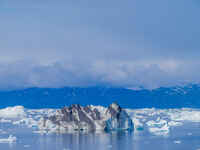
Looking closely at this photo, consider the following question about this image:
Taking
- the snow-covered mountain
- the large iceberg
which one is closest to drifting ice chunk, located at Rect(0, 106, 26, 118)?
the snow-covered mountain

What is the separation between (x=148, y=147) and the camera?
172 feet

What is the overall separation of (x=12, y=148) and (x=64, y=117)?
87.7 feet

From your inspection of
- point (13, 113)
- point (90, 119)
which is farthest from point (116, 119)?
point (13, 113)

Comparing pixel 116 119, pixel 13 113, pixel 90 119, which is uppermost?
pixel 13 113

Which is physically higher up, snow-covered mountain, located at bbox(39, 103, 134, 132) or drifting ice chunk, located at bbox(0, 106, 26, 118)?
drifting ice chunk, located at bbox(0, 106, 26, 118)

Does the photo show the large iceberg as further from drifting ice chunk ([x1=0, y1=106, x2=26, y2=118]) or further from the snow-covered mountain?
drifting ice chunk ([x1=0, y1=106, x2=26, y2=118])

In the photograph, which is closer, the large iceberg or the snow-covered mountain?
the large iceberg

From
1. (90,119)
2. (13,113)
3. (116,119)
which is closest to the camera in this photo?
(116,119)

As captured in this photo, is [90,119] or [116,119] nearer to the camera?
[116,119]

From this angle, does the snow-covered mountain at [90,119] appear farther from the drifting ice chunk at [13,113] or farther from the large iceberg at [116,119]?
the drifting ice chunk at [13,113]

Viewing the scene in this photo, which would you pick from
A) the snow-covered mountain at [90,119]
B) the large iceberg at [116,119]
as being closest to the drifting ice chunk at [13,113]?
the snow-covered mountain at [90,119]

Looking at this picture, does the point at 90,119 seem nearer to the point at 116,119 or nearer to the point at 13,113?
the point at 116,119

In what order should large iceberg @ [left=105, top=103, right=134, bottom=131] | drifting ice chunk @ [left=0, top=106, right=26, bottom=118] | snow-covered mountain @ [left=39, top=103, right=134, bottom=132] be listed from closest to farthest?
large iceberg @ [left=105, top=103, right=134, bottom=131] < snow-covered mountain @ [left=39, top=103, right=134, bottom=132] < drifting ice chunk @ [left=0, top=106, right=26, bottom=118]

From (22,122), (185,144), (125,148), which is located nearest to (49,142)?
(125,148)
